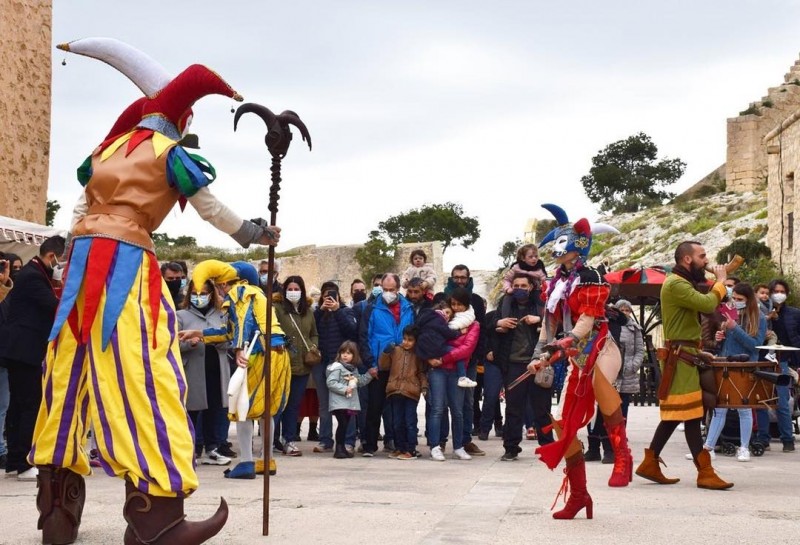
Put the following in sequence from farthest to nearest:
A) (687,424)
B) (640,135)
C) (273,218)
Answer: (640,135) < (687,424) < (273,218)

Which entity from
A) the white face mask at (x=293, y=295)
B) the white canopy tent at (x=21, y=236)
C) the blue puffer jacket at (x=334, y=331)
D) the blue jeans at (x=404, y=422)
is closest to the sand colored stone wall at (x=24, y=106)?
A: the white canopy tent at (x=21, y=236)

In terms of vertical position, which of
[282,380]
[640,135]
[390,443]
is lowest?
[390,443]

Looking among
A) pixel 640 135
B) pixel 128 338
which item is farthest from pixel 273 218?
pixel 640 135

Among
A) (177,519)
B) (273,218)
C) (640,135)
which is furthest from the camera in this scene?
(640,135)

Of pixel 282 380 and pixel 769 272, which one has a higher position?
pixel 769 272

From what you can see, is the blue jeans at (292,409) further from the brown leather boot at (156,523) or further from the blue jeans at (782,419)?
the brown leather boot at (156,523)

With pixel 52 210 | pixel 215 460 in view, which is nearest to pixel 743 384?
pixel 215 460

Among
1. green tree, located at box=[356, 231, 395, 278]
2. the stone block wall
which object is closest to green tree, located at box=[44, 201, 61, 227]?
green tree, located at box=[356, 231, 395, 278]

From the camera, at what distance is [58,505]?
223 inches

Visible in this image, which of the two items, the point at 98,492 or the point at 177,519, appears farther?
the point at 98,492

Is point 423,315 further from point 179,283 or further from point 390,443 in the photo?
point 179,283

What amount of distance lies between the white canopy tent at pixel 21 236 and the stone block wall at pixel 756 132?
41.5m

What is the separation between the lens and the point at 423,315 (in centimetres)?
1123

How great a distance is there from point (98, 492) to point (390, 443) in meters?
4.46
